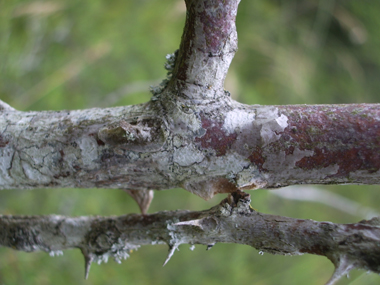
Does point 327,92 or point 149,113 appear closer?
point 149,113

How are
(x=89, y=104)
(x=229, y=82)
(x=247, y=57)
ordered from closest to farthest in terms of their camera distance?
1. (x=89, y=104)
2. (x=229, y=82)
3. (x=247, y=57)

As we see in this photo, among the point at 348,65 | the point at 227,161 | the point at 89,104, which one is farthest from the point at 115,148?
the point at 348,65

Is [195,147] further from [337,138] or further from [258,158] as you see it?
[337,138]

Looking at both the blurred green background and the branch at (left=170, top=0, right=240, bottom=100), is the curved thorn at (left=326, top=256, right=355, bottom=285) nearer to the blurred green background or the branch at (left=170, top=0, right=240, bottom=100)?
the branch at (left=170, top=0, right=240, bottom=100)

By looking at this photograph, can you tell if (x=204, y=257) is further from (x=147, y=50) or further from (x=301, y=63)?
(x=301, y=63)

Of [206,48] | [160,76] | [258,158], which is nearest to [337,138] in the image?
[258,158]

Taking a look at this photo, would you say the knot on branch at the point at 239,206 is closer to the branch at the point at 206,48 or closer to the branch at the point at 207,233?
the branch at the point at 207,233

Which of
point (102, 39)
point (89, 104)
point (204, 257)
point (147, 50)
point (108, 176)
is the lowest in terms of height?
point (108, 176)
